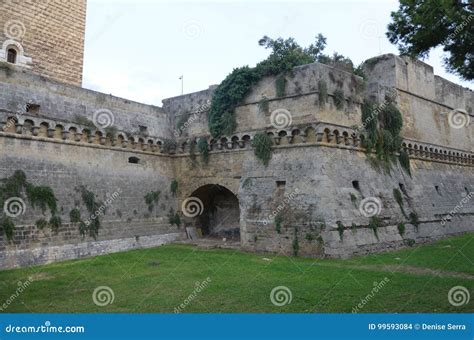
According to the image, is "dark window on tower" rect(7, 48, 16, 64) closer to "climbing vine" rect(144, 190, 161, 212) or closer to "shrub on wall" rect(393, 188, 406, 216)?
"climbing vine" rect(144, 190, 161, 212)

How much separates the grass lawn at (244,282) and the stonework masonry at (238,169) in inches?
44.6

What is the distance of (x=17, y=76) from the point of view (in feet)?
42.7

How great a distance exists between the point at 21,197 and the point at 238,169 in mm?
7942

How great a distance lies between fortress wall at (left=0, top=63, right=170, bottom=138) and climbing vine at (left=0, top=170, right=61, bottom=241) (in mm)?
2413

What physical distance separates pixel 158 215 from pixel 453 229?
45.8 ft

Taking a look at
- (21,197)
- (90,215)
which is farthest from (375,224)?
(21,197)

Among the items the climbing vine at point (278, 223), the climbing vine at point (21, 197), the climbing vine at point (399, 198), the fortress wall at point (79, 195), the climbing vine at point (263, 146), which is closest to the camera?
the climbing vine at point (21, 197)

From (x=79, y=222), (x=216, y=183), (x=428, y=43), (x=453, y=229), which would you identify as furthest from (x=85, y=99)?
(x=453, y=229)

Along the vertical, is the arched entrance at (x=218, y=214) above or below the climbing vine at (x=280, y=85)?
below

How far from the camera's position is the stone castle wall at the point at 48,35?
16.3 metres

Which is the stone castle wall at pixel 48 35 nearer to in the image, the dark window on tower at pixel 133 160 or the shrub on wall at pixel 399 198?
the dark window on tower at pixel 133 160

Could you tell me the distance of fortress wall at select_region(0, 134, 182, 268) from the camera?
11969mm

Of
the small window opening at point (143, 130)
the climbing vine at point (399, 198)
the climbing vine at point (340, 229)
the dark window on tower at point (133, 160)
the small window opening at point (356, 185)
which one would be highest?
the small window opening at point (143, 130)

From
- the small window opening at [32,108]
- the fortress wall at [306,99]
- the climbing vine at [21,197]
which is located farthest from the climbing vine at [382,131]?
the small window opening at [32,108]
